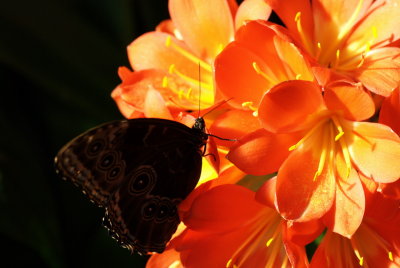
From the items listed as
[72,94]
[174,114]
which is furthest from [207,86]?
[72,94]

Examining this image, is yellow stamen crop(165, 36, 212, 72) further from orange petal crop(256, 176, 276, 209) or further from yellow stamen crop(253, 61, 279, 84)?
orange petal crop(256, 176, 276, 209)

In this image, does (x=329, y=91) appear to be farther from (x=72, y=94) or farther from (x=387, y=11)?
(x=72, y=94)

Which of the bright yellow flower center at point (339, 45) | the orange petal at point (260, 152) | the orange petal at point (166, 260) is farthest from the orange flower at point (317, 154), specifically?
the orange petal at point (166, 260)

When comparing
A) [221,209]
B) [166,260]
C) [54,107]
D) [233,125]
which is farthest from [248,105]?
[54,107]

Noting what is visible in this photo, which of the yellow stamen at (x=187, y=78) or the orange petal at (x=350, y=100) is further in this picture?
the yellow stamen at (x=187, y=78)

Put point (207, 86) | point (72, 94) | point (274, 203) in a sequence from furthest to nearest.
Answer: point (72, 94) < point (207, 86) < point (274, 203)

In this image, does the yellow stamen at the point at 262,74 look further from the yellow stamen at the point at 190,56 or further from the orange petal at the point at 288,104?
the yellow stamen at the point at 190,56
